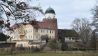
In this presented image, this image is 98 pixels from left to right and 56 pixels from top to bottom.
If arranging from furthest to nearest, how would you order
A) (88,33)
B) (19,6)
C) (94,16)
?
(88,33) < (94,16) < (19,6)

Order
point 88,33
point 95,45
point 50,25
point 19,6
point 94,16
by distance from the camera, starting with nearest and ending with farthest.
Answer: point 19,6, point 94,16, point 95,45, point 88,33, point 50,25

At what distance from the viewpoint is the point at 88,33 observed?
131750mm

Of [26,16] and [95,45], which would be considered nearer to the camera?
[26,16]

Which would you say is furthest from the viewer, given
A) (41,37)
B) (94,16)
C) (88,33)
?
(41,37)

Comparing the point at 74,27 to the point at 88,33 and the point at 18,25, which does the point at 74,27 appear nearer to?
the point at 88,33

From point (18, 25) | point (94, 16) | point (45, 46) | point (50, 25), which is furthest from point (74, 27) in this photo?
point (18, 25)

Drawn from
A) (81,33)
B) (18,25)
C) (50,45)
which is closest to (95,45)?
(50,45)

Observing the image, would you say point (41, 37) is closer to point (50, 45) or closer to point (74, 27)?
point (74, 27)

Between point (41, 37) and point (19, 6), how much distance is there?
143242 millimetres

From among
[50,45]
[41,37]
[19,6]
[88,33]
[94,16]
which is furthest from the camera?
[41,37]

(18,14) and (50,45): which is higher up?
(18,14)

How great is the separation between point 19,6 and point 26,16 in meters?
0.71

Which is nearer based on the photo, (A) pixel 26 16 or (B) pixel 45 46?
(A) pixel 26 16

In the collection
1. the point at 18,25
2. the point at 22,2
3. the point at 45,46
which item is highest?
the point at 22,2
